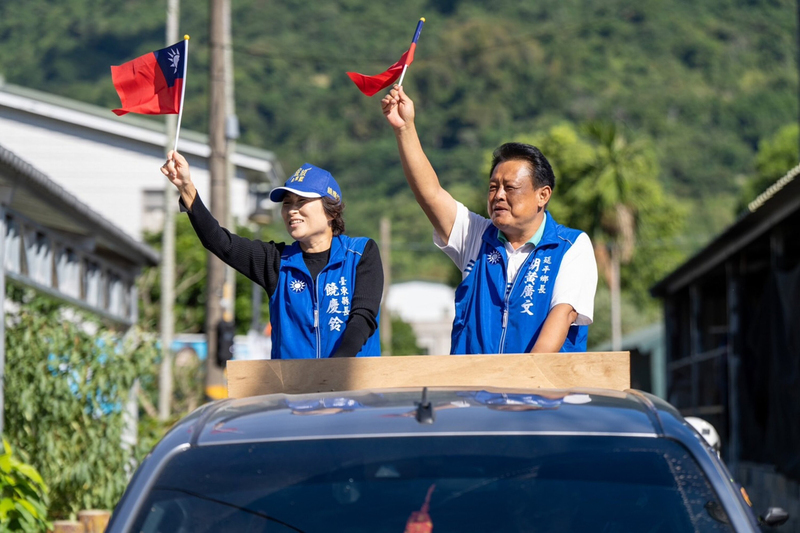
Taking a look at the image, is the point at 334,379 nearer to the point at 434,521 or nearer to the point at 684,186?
the point at 434,521

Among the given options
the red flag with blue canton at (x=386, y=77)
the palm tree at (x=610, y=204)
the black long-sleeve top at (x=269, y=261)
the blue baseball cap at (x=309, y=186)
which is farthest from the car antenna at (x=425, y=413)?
the palm tree at (x=610, y=204)

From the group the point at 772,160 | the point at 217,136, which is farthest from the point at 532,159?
the point at 772,160

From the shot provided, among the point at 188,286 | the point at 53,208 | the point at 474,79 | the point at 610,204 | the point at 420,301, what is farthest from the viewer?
the point at 474,79

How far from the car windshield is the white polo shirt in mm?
1412

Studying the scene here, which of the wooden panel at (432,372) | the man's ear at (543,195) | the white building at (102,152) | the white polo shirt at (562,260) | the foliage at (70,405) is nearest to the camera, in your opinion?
the wooden panel at (432,372)

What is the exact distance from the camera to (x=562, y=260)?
14.6 feet

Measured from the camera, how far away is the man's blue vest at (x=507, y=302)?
4395 millimetres

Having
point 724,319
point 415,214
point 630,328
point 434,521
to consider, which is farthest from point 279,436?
point 415,214

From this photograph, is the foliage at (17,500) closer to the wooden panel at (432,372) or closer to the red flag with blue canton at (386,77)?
the red flag with blue canton at (386,77)

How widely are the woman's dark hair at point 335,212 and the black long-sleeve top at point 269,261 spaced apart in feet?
0.53

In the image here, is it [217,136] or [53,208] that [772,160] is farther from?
[53,208]

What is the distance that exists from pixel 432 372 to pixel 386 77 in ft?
6.39

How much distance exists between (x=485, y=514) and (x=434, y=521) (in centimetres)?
12

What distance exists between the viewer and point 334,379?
150 inches
